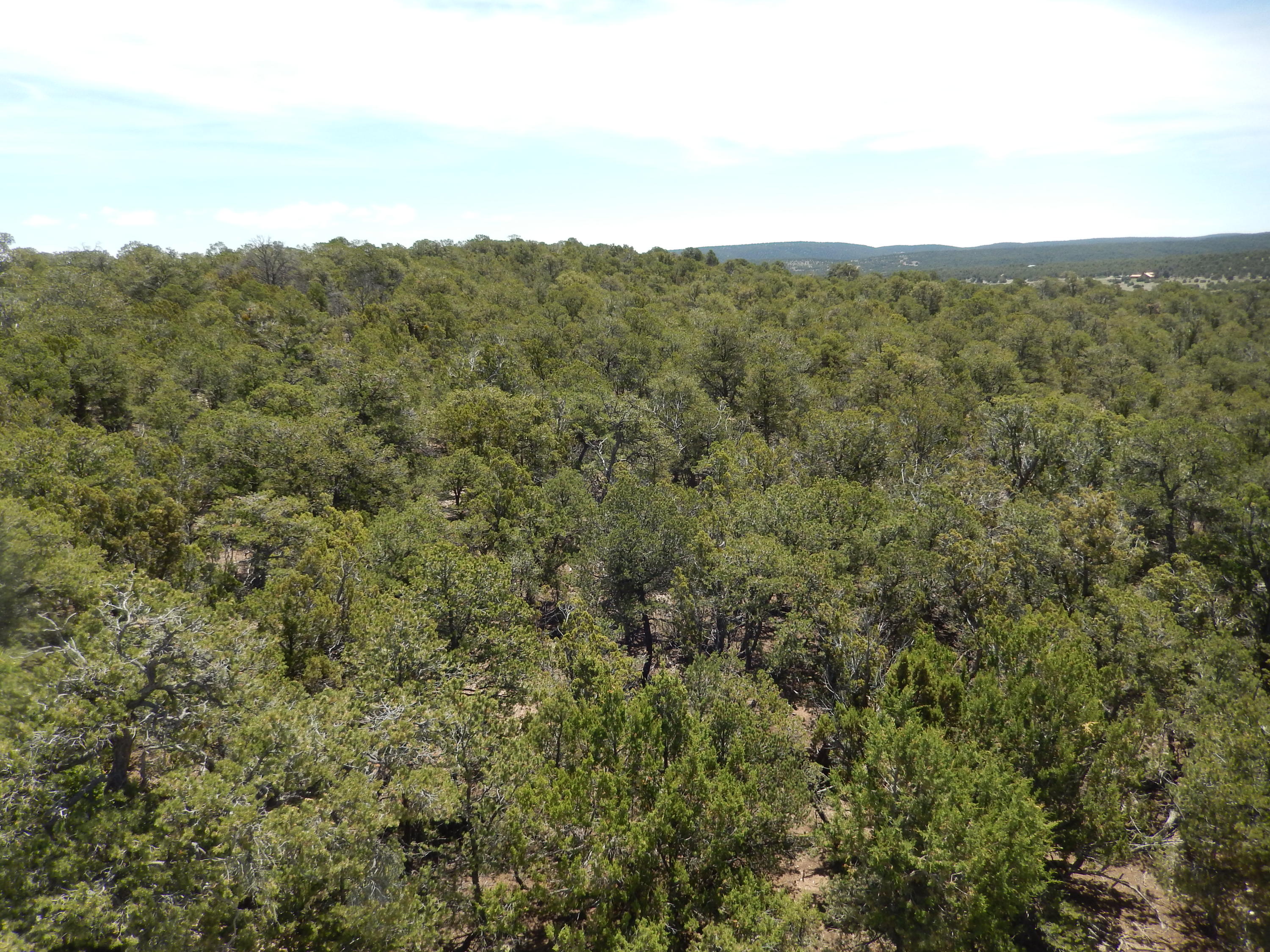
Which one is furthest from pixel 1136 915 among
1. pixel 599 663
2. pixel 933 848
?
pixel 599 663

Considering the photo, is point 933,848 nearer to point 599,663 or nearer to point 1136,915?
point 599,663

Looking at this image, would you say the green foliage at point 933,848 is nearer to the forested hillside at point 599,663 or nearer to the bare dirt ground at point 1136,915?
the forested hillside at point 599,663

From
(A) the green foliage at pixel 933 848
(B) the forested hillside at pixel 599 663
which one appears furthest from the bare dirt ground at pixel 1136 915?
(A) the green foliage at pixel 933 848

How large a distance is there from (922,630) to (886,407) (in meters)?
32.3

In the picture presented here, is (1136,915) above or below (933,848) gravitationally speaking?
below

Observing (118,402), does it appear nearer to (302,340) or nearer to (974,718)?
(302,340)

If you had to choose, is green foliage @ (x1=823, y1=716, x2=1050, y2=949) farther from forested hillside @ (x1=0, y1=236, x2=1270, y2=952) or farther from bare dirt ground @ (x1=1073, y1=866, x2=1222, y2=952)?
bare dirt ground @ (x1=1073, y1=866, x2=1222, y2=952)

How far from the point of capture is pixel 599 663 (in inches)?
885

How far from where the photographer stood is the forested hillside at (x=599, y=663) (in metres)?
15.2

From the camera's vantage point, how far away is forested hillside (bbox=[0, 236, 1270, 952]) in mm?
15227

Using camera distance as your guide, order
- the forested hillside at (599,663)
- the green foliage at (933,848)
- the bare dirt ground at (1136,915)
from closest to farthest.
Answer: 1. the forested hillside at (599,663)
2. the green foliage at (933,848)
3. the bare dirt ground at (1136,915)

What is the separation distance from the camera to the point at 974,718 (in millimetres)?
22078

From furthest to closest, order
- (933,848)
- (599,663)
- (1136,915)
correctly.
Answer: (599,663) < (1136,915) < (933,848)

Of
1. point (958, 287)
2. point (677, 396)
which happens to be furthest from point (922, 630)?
point (958, 287)
